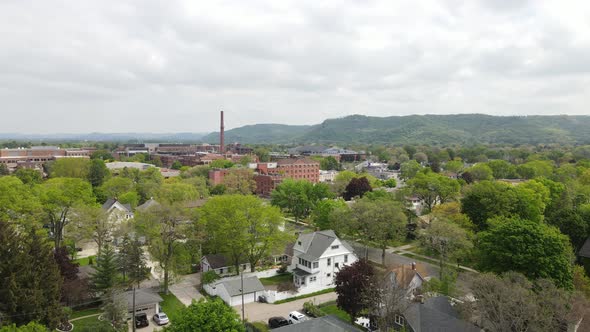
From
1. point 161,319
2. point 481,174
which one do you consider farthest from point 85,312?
point 481,174

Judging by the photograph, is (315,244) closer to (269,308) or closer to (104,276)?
(269,308)

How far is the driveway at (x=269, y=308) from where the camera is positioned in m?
29.8

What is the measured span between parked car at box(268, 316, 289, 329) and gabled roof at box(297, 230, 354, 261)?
28.5 ft

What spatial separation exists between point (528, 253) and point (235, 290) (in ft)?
77.9

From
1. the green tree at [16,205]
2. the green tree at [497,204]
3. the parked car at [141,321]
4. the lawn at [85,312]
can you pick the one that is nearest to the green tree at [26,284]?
the parked car at [141,321]

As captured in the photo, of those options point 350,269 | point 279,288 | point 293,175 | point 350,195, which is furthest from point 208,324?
point 293,175

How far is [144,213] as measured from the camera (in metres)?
34.7

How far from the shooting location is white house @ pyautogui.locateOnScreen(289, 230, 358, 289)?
1423 inches

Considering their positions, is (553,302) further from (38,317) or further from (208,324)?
(38,317)

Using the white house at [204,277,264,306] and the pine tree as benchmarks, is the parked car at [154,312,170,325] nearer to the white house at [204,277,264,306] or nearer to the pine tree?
the white house at [204,277,264,306]

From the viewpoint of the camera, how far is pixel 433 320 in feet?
76.9

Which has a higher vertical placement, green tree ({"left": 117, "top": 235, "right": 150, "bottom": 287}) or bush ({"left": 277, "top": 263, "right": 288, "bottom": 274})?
green tree ({"left": 117, "top": 235, "right": 150, "bottom": 287})

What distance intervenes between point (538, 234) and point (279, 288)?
72.4 feet

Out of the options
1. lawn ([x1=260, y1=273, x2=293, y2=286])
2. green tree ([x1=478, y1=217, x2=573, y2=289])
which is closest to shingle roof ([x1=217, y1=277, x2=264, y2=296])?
lawn ([x1=260, y1=273, x2=293, y2=286])
